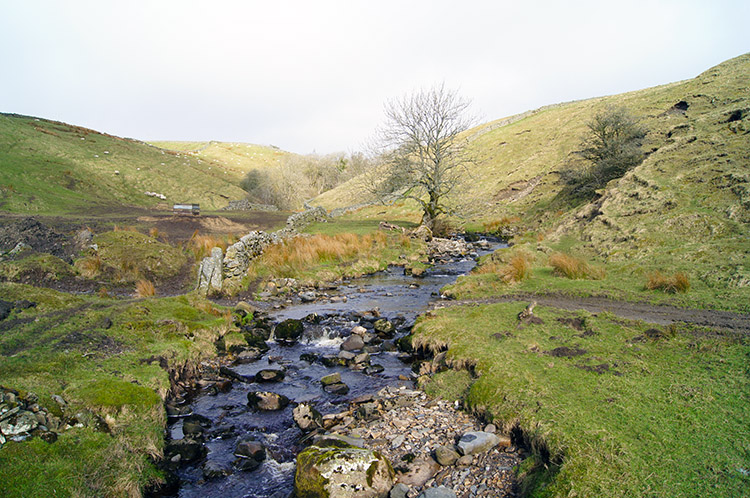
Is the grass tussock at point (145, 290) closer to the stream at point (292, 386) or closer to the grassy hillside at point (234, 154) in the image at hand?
the stream at point (292, 386)

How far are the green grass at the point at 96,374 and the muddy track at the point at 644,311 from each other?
32.5ft

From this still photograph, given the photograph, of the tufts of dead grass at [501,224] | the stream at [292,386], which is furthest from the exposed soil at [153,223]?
the tufts of dead grass at [501,224]

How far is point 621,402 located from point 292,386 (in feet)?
24.5

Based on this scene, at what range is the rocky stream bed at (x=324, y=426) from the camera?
19.7 ft

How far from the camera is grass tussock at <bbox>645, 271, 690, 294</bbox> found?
41.0 feet

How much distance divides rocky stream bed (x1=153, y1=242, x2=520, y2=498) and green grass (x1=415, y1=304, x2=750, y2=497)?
800 mm

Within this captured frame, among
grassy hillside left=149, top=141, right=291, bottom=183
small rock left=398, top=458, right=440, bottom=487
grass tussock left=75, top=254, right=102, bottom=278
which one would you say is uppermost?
grassy hillside left=149, top=141, right=291, bottom=183

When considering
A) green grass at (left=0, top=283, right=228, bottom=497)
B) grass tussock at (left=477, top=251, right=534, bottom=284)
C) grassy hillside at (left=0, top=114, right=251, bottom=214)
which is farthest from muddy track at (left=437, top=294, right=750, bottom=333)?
grassy hillside at (left=0, top=114, right=251, bottom=214)

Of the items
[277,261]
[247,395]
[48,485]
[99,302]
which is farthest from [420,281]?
[48,485]

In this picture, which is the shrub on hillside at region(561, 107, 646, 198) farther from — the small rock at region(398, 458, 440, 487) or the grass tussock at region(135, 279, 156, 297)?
the grass tussock at region(135, 279, 156, 297)

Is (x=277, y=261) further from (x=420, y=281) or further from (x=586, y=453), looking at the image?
(x=586, y=453)

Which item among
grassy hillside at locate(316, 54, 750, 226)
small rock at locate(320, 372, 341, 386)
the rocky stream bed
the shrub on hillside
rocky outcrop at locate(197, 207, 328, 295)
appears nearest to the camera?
the rocky stream bed

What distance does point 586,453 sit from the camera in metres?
5.37

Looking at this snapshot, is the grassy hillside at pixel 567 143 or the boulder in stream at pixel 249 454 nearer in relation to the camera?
the boulder in stream at pixel 249 454
